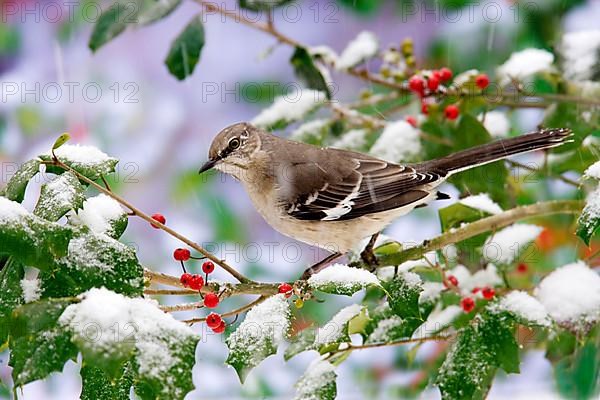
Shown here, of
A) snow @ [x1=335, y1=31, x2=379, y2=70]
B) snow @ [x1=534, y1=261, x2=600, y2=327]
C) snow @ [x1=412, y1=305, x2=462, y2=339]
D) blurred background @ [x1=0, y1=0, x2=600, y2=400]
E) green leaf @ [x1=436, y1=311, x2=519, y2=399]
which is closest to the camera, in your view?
green leaf @ [x1=436, y1=311, x2=519, y2=399]

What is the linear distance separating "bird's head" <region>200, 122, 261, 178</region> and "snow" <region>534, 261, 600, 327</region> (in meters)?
0.45

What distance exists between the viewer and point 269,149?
1121mm

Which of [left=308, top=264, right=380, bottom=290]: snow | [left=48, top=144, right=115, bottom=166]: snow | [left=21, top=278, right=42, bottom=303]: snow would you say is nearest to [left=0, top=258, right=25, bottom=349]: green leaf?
[left=21, top=278, right=42, bottom=303]: snow

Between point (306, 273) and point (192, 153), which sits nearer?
point (306, 273)

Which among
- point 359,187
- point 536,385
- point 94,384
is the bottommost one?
point 94,384

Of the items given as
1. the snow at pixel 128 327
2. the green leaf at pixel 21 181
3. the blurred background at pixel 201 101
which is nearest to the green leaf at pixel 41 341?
the snow at pixel 128 327

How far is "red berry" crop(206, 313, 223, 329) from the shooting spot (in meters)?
0.73

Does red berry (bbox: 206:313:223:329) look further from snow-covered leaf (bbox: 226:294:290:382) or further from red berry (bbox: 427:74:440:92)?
red berry (bbox: 427:74:440:92)

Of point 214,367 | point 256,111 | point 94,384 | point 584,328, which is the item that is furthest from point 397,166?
point 256,111

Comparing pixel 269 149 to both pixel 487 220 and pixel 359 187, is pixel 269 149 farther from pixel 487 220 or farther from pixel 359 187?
pixel 487 220

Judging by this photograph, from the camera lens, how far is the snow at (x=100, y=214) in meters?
0.68

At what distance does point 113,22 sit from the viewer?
1.08 metres

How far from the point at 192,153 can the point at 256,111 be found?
23 cm

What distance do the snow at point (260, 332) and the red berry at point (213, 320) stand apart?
0.10 feet
